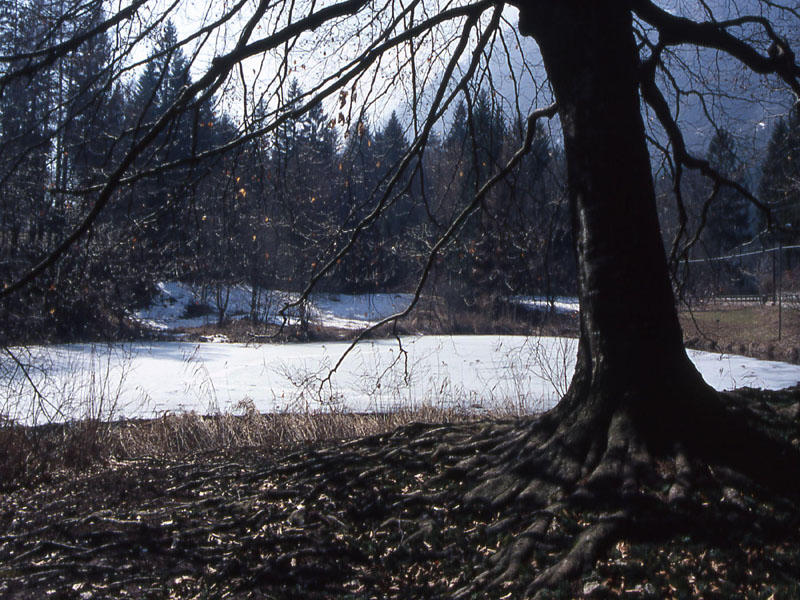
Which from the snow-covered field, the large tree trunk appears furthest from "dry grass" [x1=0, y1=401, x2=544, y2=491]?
the large tree trunk

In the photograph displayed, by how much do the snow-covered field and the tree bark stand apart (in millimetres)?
3751

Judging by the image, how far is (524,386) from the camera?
10.2 metres

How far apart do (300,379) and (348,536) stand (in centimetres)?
427

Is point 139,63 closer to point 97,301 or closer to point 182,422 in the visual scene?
point 182,422

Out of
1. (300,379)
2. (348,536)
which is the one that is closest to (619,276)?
(348,536)

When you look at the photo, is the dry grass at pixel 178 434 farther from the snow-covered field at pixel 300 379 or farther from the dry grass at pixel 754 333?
the dry grass at pixel 754 333

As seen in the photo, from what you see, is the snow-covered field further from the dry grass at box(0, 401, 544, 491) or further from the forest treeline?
the forest treeline

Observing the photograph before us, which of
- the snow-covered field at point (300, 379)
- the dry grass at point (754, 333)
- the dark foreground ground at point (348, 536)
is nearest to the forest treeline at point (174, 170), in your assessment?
the snow-covered field at point (300, 379)

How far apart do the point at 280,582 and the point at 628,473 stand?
1.82m

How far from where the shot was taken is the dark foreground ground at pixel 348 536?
99.7 inches

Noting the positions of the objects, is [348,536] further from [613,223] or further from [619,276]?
[613,223]

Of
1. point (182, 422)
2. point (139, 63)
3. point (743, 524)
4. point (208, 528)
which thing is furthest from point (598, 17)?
point (182, 422)

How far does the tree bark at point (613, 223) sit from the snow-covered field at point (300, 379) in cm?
375

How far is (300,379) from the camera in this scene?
7.77 meters
